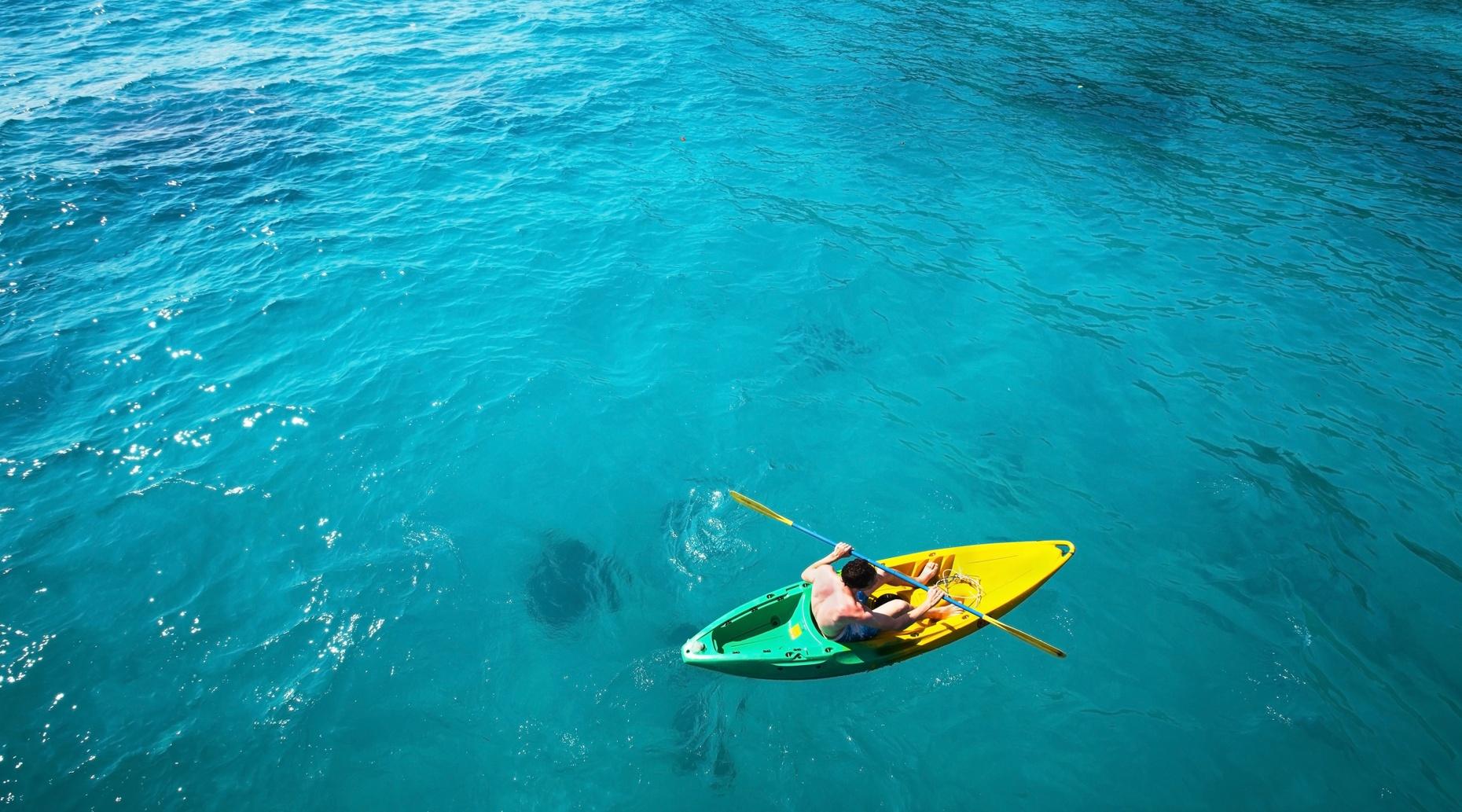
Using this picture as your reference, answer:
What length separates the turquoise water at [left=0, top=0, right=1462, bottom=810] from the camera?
32.1 ft

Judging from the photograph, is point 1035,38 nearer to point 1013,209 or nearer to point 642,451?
point 1013,209

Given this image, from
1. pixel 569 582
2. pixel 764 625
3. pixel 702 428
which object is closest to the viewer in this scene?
pixel 764 625

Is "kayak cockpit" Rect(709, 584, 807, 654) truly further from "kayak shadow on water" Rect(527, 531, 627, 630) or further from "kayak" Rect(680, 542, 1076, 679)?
"kayak shadow on water" Rect(527, 531, 627, 630)

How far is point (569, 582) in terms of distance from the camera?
11.7 meters

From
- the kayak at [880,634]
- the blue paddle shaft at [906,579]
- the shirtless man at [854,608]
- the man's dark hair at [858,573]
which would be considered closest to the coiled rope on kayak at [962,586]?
the kayak at [880,634]

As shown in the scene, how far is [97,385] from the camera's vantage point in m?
14.4

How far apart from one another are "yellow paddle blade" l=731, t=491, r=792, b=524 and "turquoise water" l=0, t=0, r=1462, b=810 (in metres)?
0.30

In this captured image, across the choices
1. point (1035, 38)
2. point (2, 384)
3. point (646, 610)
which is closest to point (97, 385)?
point (2, 384)

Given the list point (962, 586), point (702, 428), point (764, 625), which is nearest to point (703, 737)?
point (764, 625)

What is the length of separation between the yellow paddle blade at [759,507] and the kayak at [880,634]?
108cm

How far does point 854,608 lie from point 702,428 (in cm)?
543

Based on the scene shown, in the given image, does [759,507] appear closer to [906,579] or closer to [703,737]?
[906,579]

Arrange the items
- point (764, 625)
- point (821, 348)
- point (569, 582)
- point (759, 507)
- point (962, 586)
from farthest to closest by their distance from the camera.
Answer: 1. point (821, 348)
2. point (759, 507)
3. point (569, 582)
4. point (962, 586)
5. point (764, 625)

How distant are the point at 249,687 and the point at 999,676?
34.2 feet
